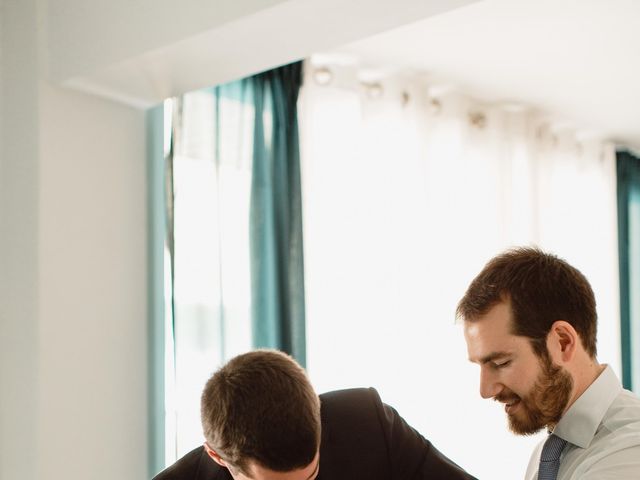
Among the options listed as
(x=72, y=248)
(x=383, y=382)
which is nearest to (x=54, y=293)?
(x=72, y=248)

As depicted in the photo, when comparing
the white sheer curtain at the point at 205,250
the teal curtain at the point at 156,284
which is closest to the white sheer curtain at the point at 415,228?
the white sheer curtain at the point at 205,250

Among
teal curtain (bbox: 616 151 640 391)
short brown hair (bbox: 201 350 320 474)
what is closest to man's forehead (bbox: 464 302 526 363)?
short brown hair (bbox: 201 350 320 474)

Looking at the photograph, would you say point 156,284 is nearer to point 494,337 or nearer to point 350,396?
point 350,396

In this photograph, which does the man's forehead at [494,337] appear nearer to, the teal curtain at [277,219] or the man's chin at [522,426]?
the man's chin at [522,426]

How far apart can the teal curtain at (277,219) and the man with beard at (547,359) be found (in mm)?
1869

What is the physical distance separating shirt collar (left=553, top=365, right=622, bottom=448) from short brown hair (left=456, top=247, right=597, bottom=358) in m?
0.08

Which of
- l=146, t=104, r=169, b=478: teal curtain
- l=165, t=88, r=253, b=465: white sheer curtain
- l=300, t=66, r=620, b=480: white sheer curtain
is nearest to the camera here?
l=146, t=104, r=169, b=478: teal curtain

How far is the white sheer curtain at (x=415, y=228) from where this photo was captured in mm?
3965

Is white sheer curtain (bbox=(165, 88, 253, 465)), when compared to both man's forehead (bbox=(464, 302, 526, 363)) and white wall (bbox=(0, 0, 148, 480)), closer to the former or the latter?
white wall (bbox=(0, 0, 148, 480))

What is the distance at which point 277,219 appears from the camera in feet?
12.4

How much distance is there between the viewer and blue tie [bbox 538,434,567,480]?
6.00ft

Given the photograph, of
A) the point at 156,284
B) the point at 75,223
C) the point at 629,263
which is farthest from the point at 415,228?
the point at 629,263

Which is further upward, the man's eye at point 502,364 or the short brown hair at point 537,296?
the short brown hair at point 537,296

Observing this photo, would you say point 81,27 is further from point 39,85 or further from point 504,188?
point 504,188
